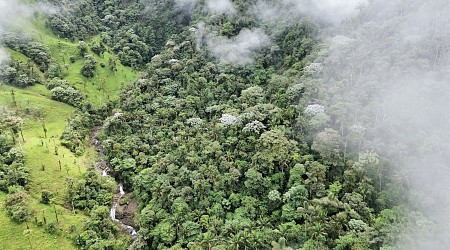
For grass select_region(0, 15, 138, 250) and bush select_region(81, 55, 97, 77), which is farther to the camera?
bush select_region(81, 55, 97, 77)

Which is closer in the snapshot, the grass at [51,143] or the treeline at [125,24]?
the grass at [51,143]

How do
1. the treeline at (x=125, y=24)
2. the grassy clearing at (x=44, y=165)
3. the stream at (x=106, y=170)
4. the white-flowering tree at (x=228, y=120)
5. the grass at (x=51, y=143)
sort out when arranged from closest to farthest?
the grassy clearing at (x=44, y=165), the grass at (x=51, y=143), the stream at (x=106, y=170), the white-flowering tree at (x=228, y=120), the treeline at (x=125, y=24)

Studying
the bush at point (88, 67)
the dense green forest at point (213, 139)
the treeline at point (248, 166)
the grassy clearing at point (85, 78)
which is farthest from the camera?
the bush at point (88, 67)

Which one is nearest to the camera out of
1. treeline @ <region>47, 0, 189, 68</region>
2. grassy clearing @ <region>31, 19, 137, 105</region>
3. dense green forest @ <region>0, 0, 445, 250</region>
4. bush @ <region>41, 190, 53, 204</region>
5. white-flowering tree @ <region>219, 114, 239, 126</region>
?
dense green forest @ <region>0, 0, 445, 250</region>

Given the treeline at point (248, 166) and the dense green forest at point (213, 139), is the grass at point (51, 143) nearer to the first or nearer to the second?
the dense green forest at point (213, 139)

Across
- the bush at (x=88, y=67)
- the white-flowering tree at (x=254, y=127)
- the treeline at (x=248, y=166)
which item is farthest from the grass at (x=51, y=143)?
the white-flowering tree at (x=254, y=127)

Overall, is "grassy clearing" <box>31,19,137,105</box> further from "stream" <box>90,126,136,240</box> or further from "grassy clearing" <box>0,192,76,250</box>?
"grassy clearing" <box>0,192,76,250</box>

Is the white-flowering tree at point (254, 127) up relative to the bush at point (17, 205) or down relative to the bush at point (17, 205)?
up

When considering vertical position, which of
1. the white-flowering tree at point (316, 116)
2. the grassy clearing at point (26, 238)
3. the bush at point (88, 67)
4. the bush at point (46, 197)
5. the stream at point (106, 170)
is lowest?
the grassy clearing at point (26, 238)

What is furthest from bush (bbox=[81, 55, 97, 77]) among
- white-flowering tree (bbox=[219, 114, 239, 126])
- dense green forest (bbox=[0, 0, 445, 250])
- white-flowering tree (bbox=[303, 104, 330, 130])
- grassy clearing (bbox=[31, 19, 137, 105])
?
white-flowering tree (bbox=[303, 104, 330, 130])

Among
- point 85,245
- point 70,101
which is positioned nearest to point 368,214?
point 85,245
